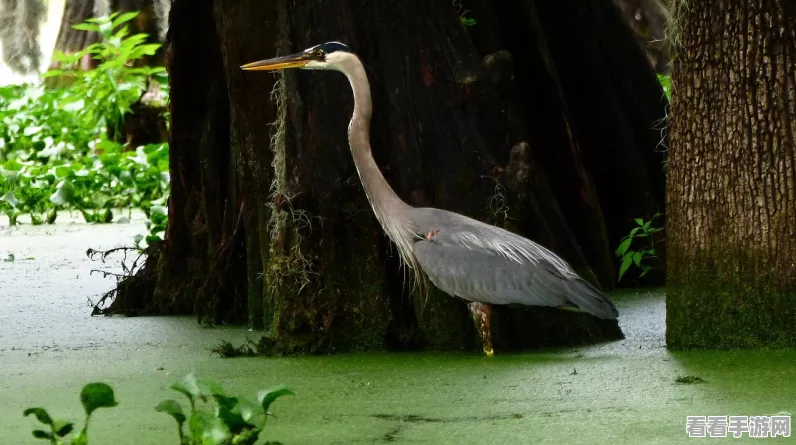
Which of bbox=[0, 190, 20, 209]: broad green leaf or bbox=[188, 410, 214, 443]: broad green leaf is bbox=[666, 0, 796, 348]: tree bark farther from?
bbox=[0, 190, 20, 209]: broad green leaf

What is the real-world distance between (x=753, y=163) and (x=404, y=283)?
51.7 inches

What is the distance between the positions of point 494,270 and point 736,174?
85cm

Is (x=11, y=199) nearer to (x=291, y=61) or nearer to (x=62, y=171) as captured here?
(x=62, y=171)

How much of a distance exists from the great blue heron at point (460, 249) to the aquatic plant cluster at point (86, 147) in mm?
4606

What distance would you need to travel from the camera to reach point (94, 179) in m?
11.0

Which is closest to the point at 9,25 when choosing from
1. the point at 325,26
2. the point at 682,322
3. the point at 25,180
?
the point at 25,180

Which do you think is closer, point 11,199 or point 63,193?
point 63,193

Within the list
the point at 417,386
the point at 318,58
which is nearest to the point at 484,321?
the point at 417,386

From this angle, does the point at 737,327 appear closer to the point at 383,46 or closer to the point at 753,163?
the point at 753,163

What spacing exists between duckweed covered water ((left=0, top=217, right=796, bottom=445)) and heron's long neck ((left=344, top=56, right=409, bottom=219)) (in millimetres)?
530

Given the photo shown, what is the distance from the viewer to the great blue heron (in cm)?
441

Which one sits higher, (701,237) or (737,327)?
(701,237)

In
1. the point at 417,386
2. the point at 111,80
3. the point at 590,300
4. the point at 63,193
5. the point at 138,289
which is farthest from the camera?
the point at 111,80

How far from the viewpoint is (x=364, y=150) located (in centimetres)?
452
